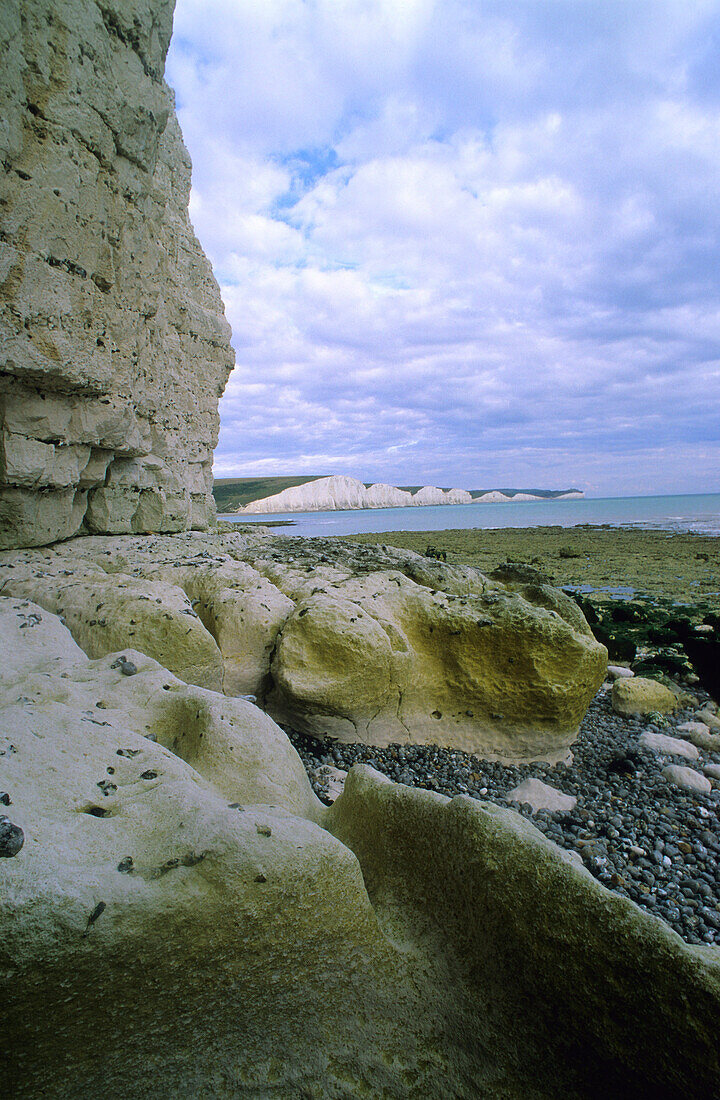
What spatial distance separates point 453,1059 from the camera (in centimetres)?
182

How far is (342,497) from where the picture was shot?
371 ft

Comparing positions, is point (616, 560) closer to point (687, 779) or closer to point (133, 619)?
point (687, 779)

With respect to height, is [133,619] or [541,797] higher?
[133,619]

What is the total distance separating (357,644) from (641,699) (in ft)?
14.1

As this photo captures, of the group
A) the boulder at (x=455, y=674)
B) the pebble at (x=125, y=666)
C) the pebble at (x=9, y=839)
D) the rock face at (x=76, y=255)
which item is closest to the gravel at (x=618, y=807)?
the boulder at (x=455, y=674)

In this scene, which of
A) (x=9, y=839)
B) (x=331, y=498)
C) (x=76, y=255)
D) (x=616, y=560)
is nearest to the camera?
(x=9, y=839)

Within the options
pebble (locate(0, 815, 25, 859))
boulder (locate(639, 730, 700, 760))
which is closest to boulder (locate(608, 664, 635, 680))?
boulder (locate(639, 730, 700, 760))

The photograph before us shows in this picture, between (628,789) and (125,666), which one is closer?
(125,666)

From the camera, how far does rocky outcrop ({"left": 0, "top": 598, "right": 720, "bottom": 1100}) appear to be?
5.08 ft

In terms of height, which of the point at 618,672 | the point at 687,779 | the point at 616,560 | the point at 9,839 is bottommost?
the point at 618,672

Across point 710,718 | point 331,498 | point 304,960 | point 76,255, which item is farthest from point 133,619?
point 331,498

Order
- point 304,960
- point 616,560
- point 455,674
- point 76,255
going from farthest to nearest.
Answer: point 616,560
point 76,255
point 455,674
point 304,960

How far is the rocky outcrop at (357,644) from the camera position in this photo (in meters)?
4.76

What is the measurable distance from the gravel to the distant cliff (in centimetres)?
7969
